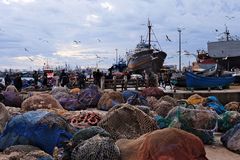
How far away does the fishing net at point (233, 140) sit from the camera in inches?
352

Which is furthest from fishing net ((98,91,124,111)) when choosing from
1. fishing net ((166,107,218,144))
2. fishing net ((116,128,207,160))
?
fishing net ((116,128,207,160))

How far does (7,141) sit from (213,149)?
168 inches

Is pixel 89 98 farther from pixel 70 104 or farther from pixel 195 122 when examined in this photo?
pixel 195 122

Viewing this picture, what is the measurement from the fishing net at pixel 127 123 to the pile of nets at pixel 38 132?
2.50 feet

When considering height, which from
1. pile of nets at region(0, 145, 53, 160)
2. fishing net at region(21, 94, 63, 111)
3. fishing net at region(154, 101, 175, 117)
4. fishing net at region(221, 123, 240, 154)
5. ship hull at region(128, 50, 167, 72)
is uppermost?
ship hull at region(128, 50, 167, 72)

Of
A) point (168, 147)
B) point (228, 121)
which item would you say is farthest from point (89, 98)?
point (168, 147)

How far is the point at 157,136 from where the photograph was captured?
5918mm

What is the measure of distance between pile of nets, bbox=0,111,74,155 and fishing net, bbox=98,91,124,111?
326 inches

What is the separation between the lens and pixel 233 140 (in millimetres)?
9148

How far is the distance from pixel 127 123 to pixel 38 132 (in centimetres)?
171

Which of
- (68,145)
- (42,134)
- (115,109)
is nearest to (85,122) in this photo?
(115,109)

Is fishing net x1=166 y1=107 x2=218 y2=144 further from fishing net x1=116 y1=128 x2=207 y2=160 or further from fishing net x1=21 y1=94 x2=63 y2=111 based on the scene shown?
fishing net x1=21 y1=94 x2=63 y2=111

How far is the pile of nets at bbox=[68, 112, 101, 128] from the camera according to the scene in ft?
30.9

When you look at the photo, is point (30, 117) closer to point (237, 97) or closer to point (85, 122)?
point (85, 122)
